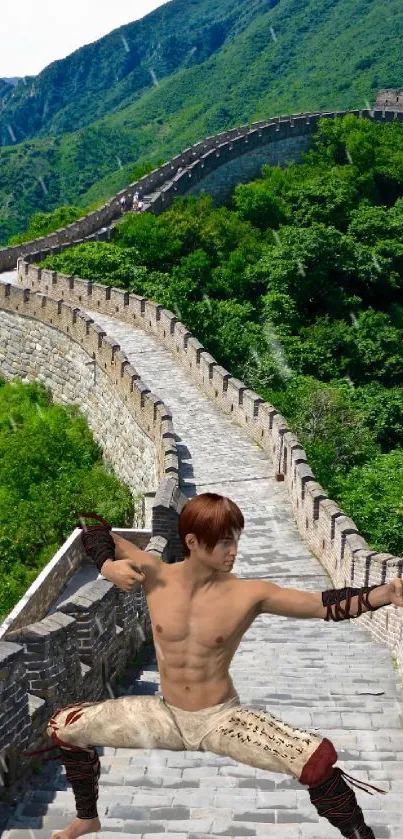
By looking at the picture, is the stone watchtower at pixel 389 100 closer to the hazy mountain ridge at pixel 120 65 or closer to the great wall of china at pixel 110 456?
the great wall of china at pixel 110 456

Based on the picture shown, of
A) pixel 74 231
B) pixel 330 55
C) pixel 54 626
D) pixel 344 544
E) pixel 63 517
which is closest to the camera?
pixel 54 626

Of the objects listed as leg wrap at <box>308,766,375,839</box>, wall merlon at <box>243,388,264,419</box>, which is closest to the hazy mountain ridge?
wall merlon at <box>243,388,264,419</box>

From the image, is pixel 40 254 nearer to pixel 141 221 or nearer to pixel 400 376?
pixel 141 221

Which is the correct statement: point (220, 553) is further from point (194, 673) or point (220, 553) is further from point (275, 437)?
point (275, 437)

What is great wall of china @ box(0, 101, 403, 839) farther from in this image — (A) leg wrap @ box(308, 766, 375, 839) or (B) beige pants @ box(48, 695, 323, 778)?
(A) leg wrap @ box(308, 766, 375, 839)

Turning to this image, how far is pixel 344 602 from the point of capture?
5.36 m

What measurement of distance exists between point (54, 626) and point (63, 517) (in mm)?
14214

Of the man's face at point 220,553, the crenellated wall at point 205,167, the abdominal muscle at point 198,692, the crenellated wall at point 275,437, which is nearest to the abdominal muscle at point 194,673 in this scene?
the abdominal muscle at point 198,692

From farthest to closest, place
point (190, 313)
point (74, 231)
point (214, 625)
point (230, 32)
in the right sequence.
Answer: point (230, 32), point (74, 231), point (190, 313), point (214, 625)

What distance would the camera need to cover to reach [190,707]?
550 centimetres

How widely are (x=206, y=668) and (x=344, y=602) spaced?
67 cm

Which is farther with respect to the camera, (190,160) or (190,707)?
(190,160)

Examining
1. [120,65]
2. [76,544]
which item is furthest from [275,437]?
[120,65]

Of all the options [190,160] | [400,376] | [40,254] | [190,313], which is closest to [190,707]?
[190,313]
